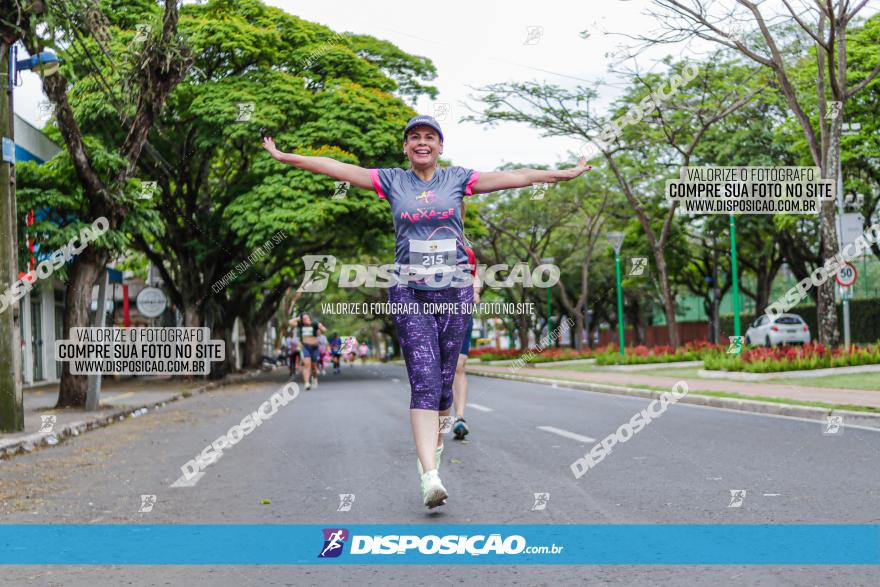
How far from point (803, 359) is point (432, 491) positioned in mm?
13894

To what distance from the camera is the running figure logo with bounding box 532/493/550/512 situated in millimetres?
5323

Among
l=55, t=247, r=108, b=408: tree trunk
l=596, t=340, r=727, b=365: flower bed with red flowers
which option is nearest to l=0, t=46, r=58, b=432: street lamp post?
l=55, t=247, r=108, b=408: tree trunk

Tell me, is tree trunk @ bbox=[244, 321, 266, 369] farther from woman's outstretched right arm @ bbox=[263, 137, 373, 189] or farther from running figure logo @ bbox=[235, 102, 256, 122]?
woman's outstretched right arm @ bbox=[263, 137, 373, 189]

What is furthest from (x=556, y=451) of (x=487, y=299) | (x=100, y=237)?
(x=487, y=299)

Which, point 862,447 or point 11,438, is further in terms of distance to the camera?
point 11,438

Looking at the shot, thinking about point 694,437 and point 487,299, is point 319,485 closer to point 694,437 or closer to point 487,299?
point 694,437

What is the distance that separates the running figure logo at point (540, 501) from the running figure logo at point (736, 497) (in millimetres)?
1061

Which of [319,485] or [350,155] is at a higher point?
[350,155]

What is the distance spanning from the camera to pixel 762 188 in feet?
96.5

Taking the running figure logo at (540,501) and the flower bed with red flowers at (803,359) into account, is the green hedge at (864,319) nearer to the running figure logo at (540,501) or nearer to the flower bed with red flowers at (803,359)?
the flower bed with red flowers at (803,359)

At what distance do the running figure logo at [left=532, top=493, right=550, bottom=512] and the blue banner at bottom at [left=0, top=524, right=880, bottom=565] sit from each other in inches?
18.8

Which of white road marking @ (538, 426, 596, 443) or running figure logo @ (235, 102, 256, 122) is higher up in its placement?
running figure logo @ (235, 102, 256, 122)

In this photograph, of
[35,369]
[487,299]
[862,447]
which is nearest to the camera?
[862,447]

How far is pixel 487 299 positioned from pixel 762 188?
30.8 m
